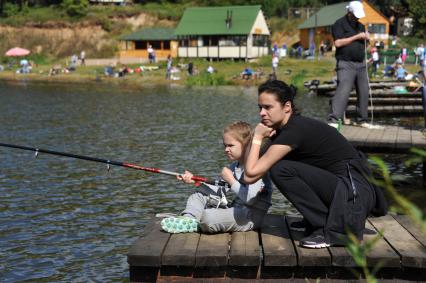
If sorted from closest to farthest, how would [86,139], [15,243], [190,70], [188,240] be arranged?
1. [188,240]
2. [15,243]
3. [86,139]
4. [190,70]

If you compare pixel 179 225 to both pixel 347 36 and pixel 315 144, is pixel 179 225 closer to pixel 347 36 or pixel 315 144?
pixel 315 144

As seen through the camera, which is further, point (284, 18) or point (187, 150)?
point (284, 18)

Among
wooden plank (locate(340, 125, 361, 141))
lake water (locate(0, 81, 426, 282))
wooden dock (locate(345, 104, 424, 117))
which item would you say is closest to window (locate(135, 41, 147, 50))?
lake water (locate(0, 81, 426, 282))

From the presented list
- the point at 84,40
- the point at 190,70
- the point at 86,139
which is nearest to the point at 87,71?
the point at 190,70

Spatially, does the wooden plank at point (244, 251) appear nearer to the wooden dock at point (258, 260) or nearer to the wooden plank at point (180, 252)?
the wooden dock at point (258, 260)

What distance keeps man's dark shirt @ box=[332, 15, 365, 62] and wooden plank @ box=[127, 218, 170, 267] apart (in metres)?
7.35

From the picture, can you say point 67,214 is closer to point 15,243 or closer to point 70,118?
point 15,243

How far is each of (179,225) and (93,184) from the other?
21.4ft

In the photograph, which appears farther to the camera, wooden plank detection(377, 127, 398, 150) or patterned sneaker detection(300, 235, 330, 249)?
wooden plank detection(377, 127, 398, 150)

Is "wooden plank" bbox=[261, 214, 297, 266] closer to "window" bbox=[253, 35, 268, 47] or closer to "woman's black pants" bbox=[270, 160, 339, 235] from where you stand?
"woman's black pants" bbox=[270, 160, 339, 235]

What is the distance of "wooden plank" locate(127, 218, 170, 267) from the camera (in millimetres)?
5246

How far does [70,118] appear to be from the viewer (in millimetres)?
24859

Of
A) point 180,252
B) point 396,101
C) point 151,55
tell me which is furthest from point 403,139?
point 151,55

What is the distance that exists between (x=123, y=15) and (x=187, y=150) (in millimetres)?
81958
